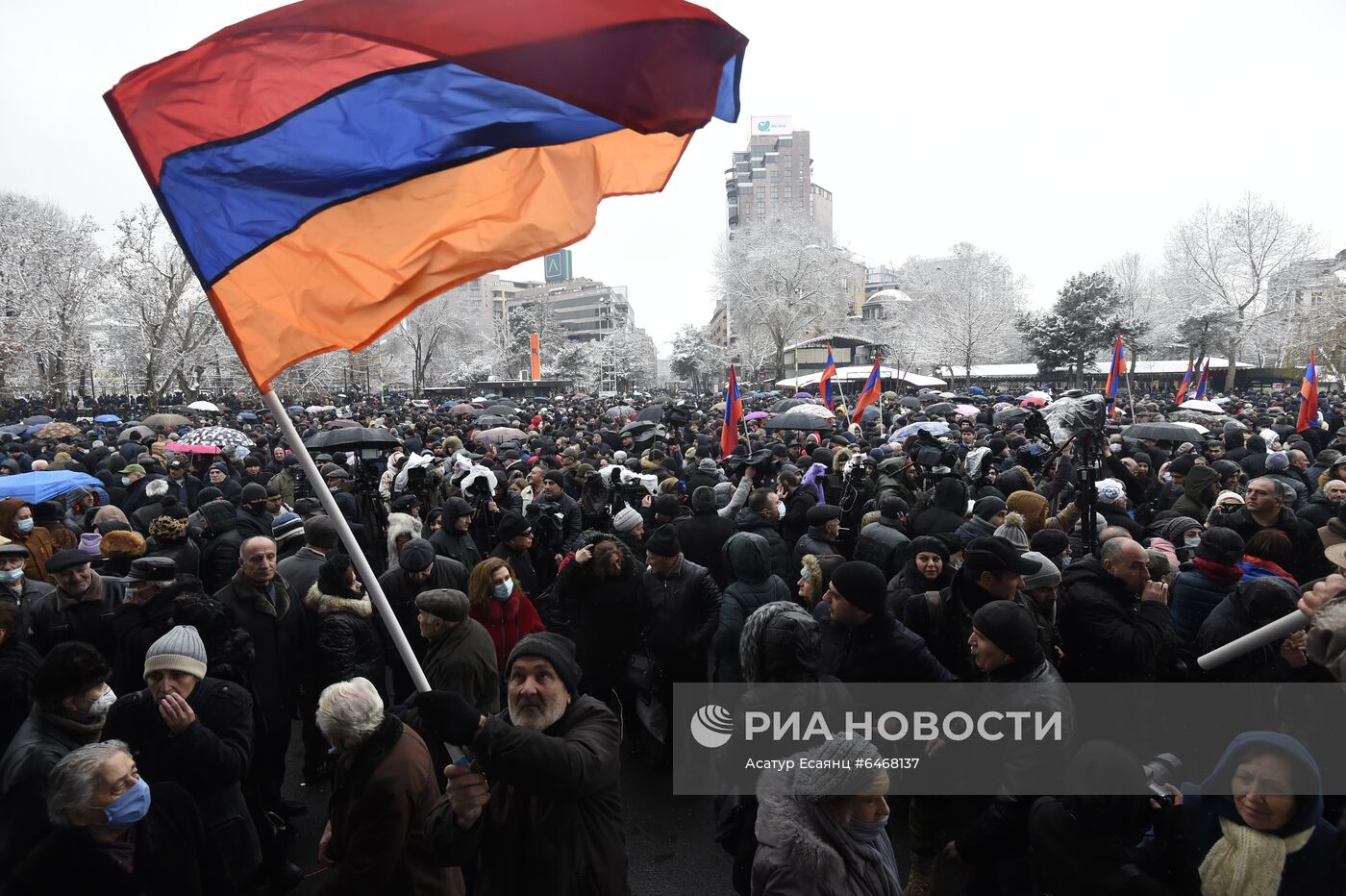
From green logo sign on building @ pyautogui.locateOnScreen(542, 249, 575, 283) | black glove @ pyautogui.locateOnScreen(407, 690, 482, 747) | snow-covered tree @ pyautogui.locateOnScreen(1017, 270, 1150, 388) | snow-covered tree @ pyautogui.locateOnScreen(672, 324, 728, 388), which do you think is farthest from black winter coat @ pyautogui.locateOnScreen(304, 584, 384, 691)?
green logo sign on building @ pyautogui.locateOnScreen(542, 249, 575, 283)

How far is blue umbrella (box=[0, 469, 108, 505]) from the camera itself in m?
5.96

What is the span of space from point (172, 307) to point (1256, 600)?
3609 centimetres

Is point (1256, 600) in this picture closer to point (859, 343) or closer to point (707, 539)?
point (707, 539)

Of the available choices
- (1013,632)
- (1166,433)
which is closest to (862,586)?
(1013,632)

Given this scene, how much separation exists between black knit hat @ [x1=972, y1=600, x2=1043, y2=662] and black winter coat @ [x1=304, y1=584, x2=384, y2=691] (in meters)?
3.24

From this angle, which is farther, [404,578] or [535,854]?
[404,578]

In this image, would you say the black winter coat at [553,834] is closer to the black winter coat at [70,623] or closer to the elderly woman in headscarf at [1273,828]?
the elderly woman in headscarf at [1273,828]

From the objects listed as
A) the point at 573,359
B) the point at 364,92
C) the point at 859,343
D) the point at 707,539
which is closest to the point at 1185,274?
the point at 859,343

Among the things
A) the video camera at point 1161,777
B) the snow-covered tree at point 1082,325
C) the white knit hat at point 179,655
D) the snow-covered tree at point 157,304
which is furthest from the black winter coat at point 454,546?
the snow-covered tree at point 1082,325

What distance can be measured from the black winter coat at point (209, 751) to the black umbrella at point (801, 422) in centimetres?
1081

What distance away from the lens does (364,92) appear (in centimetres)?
259

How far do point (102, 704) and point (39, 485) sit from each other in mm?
4653

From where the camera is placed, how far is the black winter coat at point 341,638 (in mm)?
4207

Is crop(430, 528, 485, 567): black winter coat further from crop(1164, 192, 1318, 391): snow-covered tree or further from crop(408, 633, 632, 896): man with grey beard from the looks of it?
crop(1164, 192, 1318, 391): snow-covered tree
